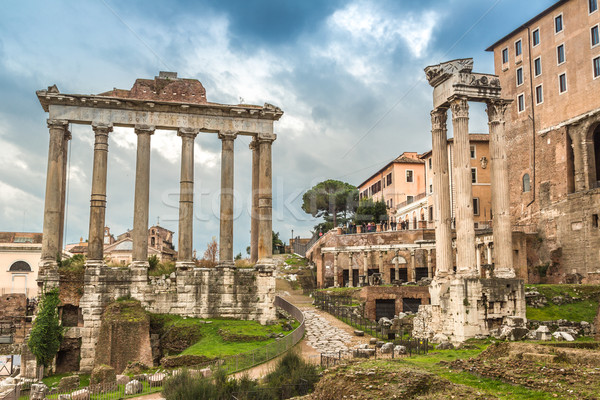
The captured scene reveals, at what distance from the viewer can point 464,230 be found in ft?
75.7

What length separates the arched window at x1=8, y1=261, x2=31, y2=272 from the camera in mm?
52781

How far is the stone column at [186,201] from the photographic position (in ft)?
86.3

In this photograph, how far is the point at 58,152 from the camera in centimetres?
2602

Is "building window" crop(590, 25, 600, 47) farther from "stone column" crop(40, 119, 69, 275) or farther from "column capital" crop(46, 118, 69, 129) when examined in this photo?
"column capital" crop(46, 118, 69, 129)

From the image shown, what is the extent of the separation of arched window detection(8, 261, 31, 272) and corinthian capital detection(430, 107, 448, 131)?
43668 millimetres

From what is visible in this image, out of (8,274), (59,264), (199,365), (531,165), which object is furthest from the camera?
(8,274)

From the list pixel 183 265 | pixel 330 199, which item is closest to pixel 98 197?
pixel 183 265

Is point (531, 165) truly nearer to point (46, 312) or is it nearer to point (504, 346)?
point (504, 346)

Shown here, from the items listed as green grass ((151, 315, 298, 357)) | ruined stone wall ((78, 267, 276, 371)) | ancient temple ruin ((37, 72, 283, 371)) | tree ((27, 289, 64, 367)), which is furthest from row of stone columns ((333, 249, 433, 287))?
tree ((27, 289, 64, 367))

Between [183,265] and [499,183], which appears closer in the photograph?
[499,183]

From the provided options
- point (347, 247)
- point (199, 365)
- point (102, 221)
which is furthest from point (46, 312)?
point (347, 247)

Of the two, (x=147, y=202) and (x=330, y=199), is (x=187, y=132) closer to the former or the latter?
(x=147, y=202)

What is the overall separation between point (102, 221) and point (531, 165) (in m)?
33.3

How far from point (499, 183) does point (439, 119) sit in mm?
3919
